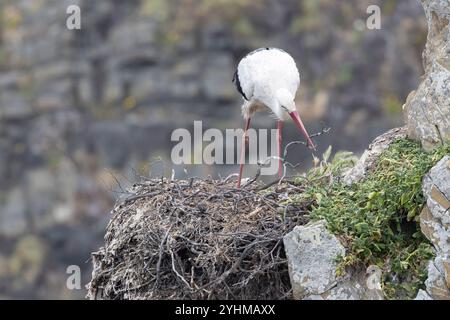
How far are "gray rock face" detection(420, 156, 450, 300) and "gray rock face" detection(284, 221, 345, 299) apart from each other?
0.64 m

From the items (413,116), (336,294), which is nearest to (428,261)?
(336,294)

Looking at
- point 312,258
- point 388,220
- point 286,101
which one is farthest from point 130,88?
point 312,258

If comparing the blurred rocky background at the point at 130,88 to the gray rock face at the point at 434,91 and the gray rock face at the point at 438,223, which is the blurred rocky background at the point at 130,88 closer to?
the gray rock face at the point at 434,91

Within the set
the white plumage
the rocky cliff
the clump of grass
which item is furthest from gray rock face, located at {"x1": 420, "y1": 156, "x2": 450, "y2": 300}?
the white plumage

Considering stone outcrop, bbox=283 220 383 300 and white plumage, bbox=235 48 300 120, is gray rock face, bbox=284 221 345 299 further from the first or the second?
white plumage, bbox=235 48 300 120

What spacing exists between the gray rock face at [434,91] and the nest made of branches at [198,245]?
3.66 feet

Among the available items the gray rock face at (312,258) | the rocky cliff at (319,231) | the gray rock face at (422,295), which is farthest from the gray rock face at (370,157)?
the gray rock face at (422,295)

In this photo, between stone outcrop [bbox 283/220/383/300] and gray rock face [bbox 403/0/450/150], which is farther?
gray rock face [bbox 403/0/450/150]

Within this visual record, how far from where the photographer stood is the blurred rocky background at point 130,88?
2589 cm

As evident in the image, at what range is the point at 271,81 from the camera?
9281 mm

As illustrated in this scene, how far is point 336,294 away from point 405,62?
64.4 feet

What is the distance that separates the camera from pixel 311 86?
26.3 metres

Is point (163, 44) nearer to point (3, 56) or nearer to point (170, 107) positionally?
point (170, 107)

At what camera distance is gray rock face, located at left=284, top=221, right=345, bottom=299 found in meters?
7.16
